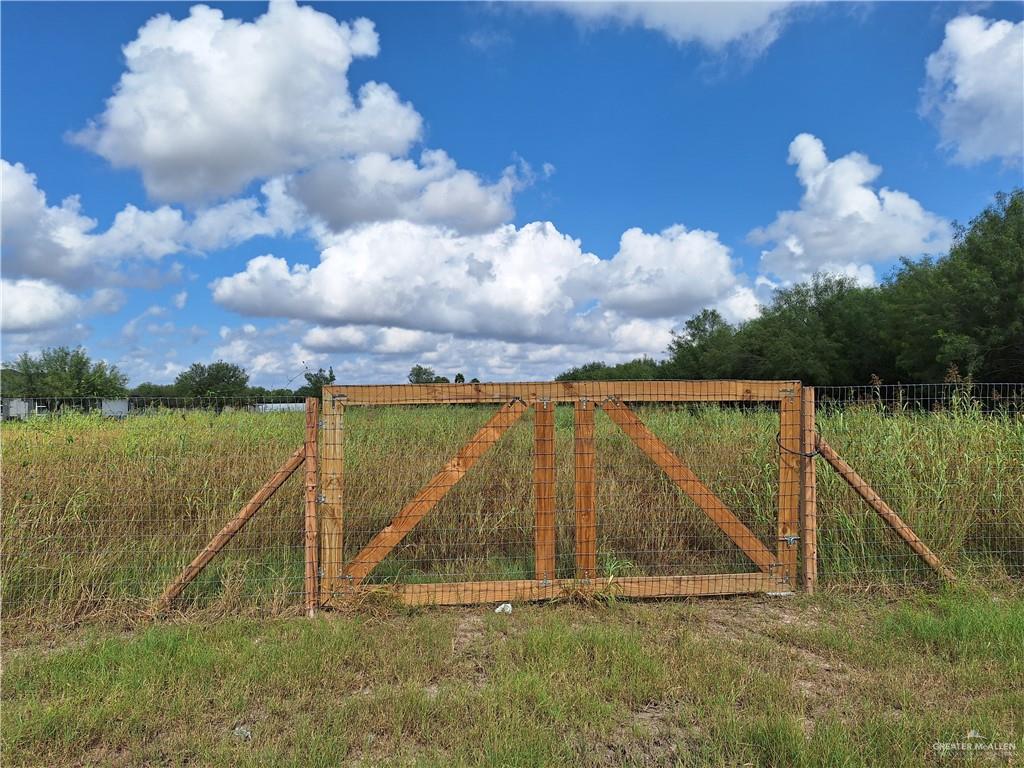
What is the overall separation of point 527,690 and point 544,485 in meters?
1.77

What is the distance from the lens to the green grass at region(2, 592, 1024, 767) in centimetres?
280

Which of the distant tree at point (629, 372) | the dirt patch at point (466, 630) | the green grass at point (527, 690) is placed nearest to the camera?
the green grass at point (527, 690)

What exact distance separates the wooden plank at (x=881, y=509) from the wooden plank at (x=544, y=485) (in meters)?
2.25

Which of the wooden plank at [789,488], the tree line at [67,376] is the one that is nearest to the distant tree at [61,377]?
the tree line at [67,376]

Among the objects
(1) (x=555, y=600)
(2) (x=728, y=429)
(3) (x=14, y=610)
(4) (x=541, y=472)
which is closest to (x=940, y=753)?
(1) (x=555, y=600)

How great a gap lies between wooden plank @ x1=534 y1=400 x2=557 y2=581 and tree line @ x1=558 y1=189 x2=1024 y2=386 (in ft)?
57.2

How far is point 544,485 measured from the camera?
4.79 meters

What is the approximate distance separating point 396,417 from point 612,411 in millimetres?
2323

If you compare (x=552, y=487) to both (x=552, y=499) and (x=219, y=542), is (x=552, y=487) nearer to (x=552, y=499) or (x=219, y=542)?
(x=552, y=499)

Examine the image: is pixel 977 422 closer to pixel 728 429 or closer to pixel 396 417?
pixel 728 429

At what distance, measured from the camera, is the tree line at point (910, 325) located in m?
29.3

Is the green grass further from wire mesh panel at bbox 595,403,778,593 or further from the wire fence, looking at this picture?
wire mesh panel at bbox 595,403,778,593

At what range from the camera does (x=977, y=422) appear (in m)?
6.39

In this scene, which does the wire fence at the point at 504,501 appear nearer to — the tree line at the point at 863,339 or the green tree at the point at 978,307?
the tree line at the point at 863,339
